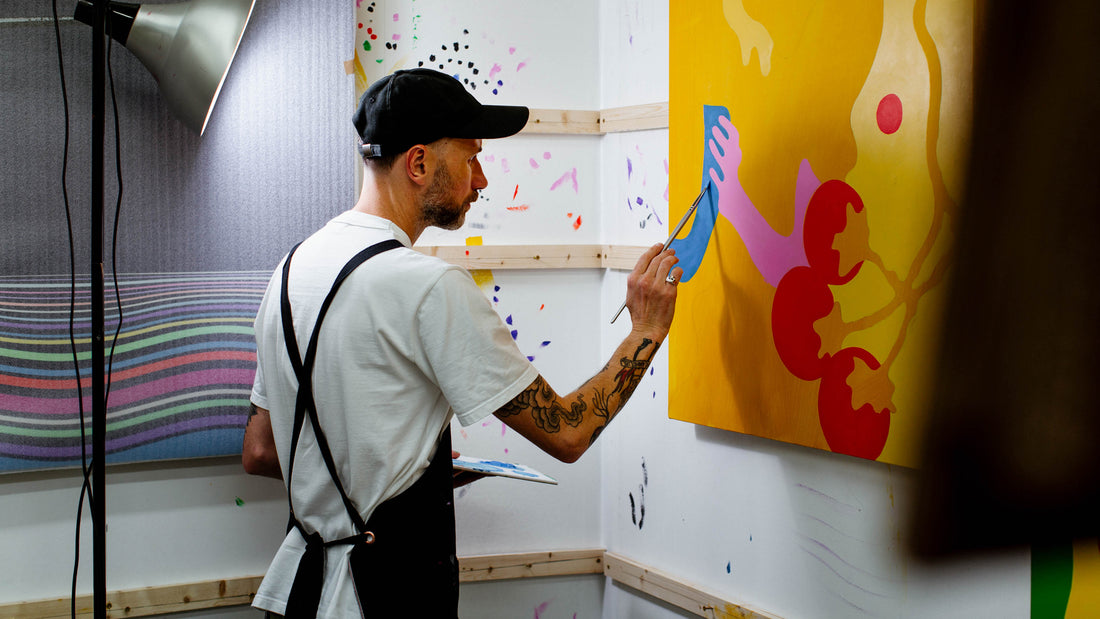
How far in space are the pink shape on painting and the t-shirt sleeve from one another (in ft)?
2.17

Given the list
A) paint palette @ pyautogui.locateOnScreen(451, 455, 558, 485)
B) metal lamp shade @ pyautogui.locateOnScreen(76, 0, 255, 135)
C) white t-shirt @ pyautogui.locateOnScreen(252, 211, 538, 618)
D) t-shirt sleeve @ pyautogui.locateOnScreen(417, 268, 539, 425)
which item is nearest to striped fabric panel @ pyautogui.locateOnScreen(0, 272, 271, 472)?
metal lamp shade @ pyautogui.locateOnScreen(76, 0, 255, 135)

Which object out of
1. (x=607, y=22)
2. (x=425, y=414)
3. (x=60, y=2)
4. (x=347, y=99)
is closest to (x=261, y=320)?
(x=425, y=414)

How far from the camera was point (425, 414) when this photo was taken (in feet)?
4.42

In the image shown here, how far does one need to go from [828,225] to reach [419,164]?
2.55ft

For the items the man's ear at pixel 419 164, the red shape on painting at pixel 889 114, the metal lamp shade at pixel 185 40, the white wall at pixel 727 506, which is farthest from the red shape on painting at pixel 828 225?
the metal lamp shade at pixel 185 40

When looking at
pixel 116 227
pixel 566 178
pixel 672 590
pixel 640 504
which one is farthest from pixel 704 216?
pixel 116 227

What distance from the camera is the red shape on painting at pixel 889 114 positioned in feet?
4.55

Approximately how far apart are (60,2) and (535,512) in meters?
1.83

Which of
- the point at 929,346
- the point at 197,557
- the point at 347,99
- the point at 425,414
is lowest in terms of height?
the point at 197,557

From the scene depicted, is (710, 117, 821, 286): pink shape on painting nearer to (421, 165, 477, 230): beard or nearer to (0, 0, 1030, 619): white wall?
(0, 0, 1030, 619): white wall

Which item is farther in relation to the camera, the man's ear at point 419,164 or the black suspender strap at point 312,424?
the man's ear at point 419,164

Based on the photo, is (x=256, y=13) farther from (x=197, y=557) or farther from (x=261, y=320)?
(x=197, y=557)

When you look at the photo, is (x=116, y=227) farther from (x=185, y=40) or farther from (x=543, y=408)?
(x=543, y=408)

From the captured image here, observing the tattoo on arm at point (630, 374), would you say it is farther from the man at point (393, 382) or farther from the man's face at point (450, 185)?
the man's face at point (450, 185)
